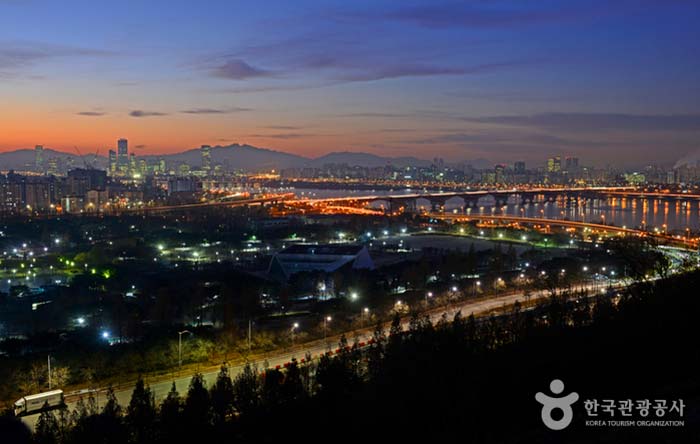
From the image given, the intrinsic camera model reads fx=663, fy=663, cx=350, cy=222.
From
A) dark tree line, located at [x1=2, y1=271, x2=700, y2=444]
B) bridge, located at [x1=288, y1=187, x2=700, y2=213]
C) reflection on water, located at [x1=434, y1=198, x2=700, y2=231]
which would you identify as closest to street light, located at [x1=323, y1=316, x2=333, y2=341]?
dark tree line, located at [x1=2, y1=271, x2=700, y2=444]

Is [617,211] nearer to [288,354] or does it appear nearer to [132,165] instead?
[288,354]

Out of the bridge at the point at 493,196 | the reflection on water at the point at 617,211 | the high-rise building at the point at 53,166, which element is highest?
the high-rise building at the point at 53,166

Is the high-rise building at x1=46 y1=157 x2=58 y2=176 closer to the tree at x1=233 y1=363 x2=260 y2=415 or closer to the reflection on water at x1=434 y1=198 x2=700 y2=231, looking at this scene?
the reflection on water at x1=434 y1=198 x2=700 y2=231

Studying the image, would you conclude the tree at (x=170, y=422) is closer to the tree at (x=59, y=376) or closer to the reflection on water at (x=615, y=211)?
the tree at (x=59, y=376)

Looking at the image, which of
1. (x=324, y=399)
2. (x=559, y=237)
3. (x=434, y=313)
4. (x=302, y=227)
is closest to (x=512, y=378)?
(x=324, y=399)

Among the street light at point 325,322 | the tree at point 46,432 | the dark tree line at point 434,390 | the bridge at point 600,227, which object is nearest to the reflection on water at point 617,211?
the bridge at point 600,227
